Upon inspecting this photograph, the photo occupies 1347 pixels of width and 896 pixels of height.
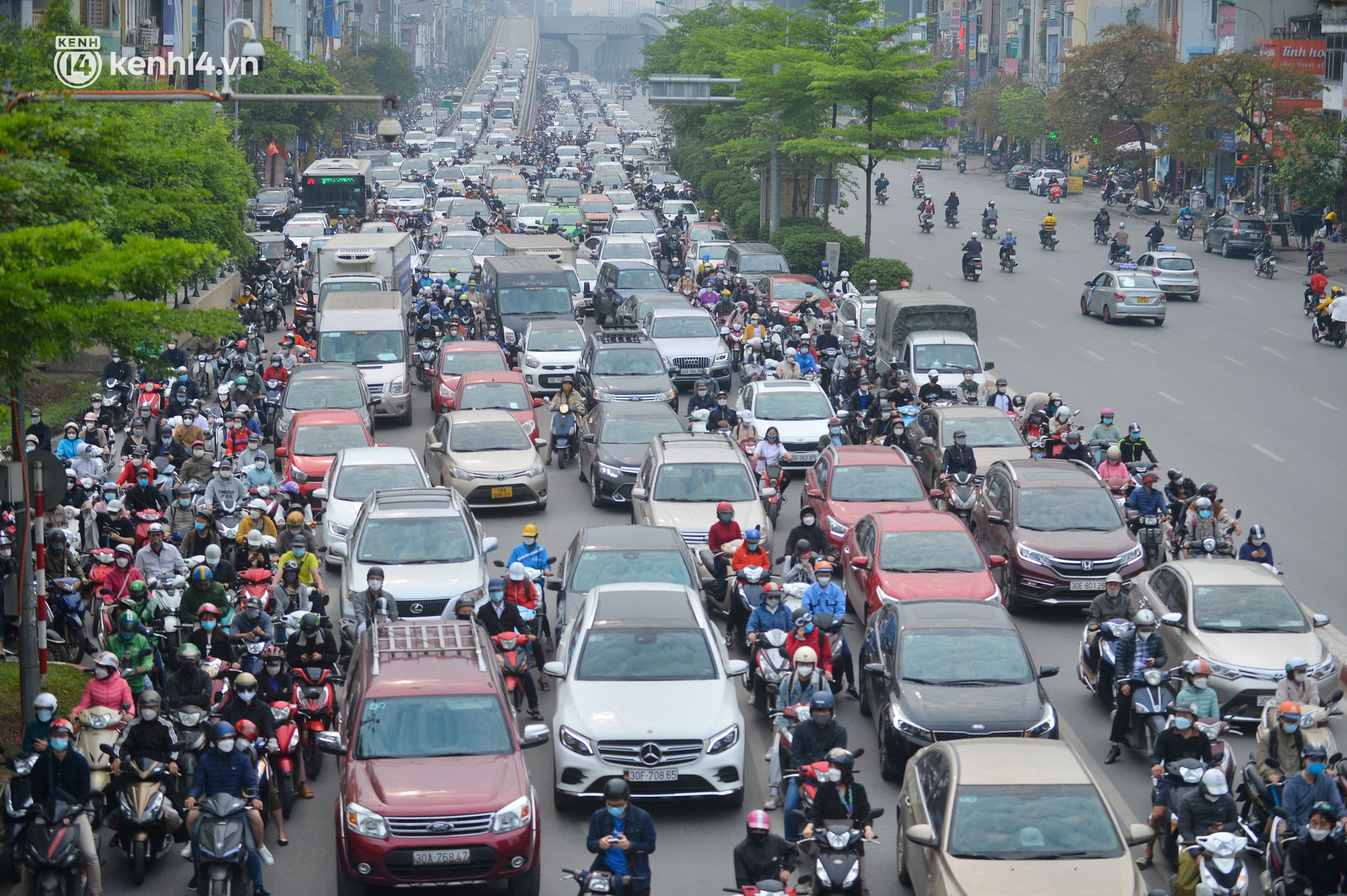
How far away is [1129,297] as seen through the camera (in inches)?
1714

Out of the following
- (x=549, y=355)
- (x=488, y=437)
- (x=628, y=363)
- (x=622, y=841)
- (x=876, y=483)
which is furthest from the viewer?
(x=549, y=355)

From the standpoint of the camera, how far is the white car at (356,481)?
22312mm

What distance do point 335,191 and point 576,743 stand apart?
52.6 meters

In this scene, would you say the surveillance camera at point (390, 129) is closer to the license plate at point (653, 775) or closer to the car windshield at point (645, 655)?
the car windshield at point (645, 655)

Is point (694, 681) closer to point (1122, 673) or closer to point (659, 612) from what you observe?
point (659, 612)

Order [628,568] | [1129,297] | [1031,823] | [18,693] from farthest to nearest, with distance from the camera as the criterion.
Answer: [1129,297] → [628,568] → [18,693] → [1031,823]

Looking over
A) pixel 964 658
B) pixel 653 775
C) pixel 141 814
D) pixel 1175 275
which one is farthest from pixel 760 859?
pixel 1175 275

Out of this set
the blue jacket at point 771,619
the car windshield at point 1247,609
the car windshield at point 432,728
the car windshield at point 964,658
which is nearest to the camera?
the car windshield at point 432,728

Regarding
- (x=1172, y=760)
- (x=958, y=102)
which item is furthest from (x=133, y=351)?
(x=958, y=102)

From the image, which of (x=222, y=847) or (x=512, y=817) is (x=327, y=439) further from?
(x=512, y=817)

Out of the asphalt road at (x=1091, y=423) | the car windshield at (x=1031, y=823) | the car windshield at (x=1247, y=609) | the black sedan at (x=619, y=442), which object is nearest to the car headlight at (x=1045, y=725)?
the asphalt road at (x=1091, y=423)

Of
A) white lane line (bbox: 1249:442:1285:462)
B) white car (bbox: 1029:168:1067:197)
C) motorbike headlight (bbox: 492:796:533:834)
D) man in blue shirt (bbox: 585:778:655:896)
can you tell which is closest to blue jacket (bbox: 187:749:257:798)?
motorbike headlight (bbox: 492:796:533:834)

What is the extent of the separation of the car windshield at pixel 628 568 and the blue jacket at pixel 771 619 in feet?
3.79

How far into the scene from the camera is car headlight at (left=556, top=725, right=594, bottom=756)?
13992 millimetres
